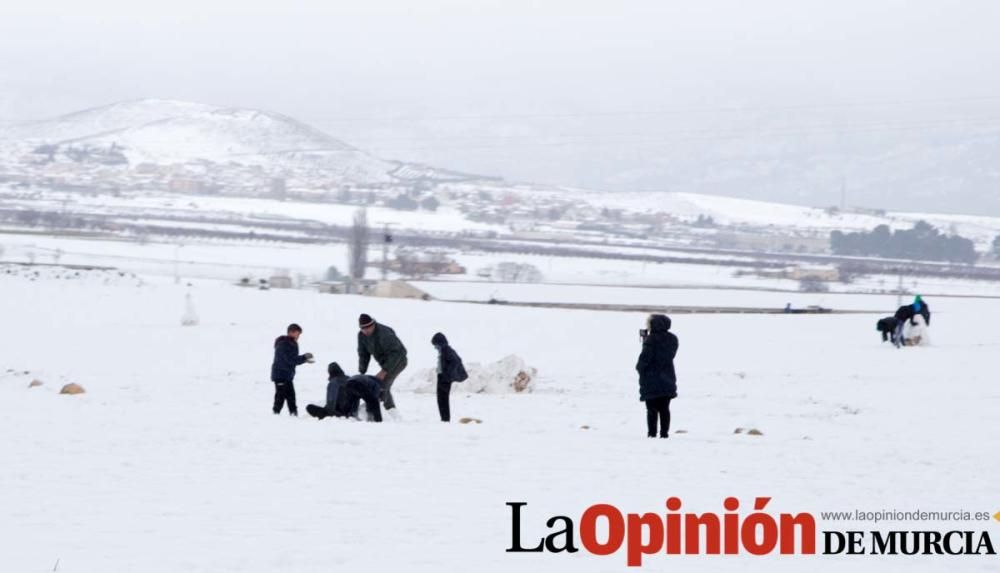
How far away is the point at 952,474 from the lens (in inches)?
519

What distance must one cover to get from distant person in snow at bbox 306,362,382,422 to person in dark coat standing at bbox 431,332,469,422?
94 cm

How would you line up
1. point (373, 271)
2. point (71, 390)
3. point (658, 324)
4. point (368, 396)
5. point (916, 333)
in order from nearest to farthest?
point (658, 324), point (368, 396), point (71, 390), point (916, 333), point (373, 271)

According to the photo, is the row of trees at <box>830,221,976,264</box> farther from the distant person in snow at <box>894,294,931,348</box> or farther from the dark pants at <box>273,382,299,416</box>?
the dark pants at <box>273,382,299,416</box>

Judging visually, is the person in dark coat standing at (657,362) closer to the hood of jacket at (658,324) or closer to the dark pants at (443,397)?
the hood of jacket at (658,324)

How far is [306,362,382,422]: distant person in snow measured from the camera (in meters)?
16.5

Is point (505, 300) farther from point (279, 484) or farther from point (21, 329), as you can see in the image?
point (279, 484)

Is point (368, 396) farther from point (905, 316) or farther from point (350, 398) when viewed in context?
point (905, 316)

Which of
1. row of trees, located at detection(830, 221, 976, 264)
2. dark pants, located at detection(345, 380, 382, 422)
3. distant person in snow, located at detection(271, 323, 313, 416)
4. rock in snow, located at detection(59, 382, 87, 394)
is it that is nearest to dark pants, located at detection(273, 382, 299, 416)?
distant person in snow, located at detection(271, 323, 313, 416)

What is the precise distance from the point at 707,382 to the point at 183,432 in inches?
515

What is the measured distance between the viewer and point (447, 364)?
17.3 metres

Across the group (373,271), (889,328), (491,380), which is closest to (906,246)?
(373,271)

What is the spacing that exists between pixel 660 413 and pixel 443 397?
294 centimetres

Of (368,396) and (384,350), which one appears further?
(384,350)

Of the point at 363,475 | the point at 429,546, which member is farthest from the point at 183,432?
the point at 429,546
